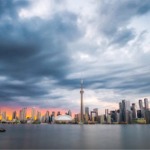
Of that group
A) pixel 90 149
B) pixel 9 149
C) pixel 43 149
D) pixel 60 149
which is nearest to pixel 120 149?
pixel 90 149

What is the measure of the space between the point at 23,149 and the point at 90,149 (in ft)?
73.1

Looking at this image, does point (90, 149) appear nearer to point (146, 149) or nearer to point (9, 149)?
point (146, 149)

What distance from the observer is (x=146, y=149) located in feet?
229

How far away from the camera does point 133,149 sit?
2808 inches

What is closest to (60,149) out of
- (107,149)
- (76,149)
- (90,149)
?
(76,149)

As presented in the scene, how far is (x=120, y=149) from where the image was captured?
70.1 meters

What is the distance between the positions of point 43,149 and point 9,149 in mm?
11624

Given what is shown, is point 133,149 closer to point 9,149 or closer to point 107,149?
point 107,149

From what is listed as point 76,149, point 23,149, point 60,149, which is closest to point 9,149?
point 23,149

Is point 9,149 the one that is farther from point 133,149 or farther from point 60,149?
point 133,149

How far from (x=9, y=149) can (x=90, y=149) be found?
27.0 m

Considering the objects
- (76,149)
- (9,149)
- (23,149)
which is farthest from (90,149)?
(9,149)

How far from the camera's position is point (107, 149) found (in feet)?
228

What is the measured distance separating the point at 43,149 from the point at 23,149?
6.79 meters
